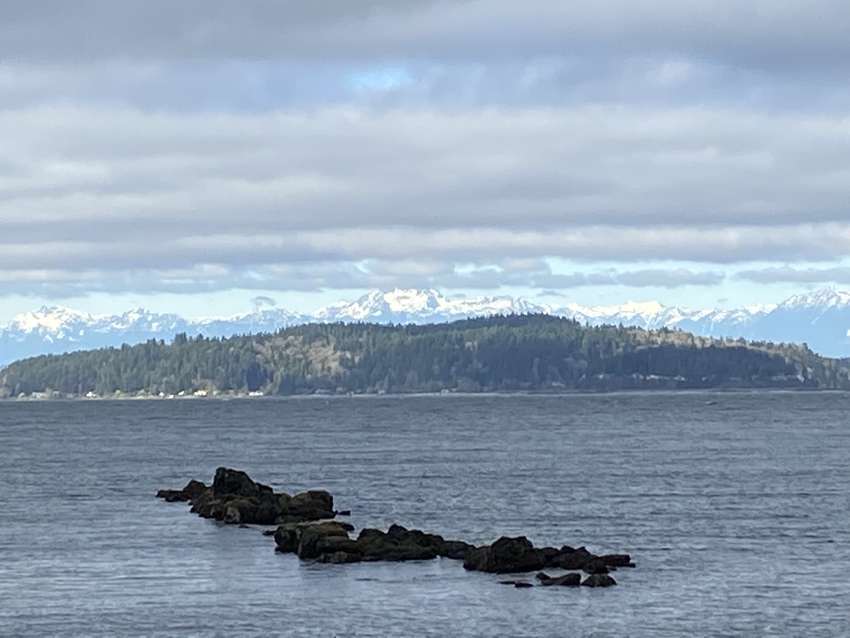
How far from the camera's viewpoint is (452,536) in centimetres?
7406

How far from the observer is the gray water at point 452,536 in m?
51.0

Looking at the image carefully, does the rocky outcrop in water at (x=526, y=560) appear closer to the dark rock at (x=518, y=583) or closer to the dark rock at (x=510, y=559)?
the dark rock at (x=510, y=559)

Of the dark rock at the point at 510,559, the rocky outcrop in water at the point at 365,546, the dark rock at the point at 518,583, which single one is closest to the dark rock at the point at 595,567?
the dark rock at the point at 510,559

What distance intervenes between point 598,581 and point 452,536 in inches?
707

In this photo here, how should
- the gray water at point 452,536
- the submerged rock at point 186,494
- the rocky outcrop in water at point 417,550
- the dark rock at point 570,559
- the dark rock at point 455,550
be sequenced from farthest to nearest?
the submerged rock at point 186,494, the dark rock at point 455,550, the dark rock at point 570,559, the rocky outcrop in water at point 417,550, the gray water at point 452,536

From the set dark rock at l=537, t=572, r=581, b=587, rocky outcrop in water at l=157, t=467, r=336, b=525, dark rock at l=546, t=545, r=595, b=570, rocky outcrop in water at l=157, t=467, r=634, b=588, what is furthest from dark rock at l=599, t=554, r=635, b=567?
rocky outcrop in water at l=157, t=467, r=336, b=525

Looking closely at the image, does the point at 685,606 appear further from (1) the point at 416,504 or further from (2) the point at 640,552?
(1) the point at 416,504

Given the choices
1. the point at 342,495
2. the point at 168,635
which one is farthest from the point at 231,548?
the point at 342,495

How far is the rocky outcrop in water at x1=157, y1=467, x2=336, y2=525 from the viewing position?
268 feet

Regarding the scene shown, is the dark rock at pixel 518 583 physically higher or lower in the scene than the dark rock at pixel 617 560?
lower

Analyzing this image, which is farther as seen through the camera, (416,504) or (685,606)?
(416,504)

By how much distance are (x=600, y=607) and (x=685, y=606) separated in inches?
114

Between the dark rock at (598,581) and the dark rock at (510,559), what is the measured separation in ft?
11.5

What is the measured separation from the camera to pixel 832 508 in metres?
85.3
